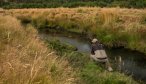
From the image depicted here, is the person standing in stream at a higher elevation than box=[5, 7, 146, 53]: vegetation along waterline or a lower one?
higher

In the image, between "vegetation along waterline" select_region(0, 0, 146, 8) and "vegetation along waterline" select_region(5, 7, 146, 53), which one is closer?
"vegetation along waterline" select_region(5, 7, 146, 53)

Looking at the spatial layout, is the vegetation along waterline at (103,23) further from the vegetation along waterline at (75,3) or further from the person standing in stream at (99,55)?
the vegetation along waterline at (75,3)

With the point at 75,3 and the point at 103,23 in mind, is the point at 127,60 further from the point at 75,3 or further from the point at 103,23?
the point at 75,3

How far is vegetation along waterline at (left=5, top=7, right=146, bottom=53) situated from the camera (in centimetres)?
2130

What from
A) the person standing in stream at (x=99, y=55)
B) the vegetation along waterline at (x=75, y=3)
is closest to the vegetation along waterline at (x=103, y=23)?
the person standing in stream at (x=99, y=55)

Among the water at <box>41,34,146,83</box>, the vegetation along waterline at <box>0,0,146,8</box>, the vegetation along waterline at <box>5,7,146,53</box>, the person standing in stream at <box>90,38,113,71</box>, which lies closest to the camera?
the water at <box>41,34,146,83</box>

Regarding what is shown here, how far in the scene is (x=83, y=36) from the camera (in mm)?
25531

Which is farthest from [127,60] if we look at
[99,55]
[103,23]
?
[103,23]

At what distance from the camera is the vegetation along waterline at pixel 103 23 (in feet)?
69.9

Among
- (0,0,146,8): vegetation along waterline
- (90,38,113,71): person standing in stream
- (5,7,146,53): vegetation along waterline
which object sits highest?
(90,38,113,71): person standing in stream

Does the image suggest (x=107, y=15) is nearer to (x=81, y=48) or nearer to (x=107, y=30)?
(x=107, y=30)

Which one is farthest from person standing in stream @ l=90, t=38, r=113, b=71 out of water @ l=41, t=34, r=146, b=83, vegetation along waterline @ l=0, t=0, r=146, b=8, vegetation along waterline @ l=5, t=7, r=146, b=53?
vegetation along waterline @ l=0, t=0, r=146, b=8

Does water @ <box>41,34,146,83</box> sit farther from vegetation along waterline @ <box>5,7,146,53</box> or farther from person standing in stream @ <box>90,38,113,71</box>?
vegetation along waterline @ <box>5,7,146,53</box>

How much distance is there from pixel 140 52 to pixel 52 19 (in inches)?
568
